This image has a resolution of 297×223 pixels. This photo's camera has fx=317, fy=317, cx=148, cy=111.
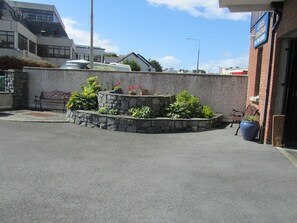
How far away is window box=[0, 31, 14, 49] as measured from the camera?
1571 inches

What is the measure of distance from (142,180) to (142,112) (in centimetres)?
496

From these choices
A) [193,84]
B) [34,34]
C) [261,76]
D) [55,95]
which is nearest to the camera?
[261,76]

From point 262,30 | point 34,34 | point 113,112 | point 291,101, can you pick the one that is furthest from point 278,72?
point 34,34

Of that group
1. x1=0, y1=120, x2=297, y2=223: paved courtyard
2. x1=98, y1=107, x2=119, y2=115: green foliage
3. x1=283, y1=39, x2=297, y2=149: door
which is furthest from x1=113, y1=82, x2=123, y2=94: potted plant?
x1=283, y1=39, x2=297, y2=149: door

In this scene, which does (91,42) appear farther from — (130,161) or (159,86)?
(130,161)

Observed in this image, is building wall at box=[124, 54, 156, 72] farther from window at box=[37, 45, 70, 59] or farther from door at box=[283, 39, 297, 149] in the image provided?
door at box=[283, 39, 297, 149]

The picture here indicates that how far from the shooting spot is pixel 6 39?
4006 cm

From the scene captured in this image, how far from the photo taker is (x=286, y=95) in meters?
8.27

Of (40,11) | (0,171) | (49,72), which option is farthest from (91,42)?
(40,11)

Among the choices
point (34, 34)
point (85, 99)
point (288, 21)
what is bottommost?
point (85, 99)

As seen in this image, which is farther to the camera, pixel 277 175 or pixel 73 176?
pixel 277 175

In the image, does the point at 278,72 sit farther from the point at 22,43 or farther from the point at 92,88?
the point at 22,43

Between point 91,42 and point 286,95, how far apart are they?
15929 mm

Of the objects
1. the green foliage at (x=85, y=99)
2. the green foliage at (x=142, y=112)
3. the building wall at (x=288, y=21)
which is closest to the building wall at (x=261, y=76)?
the building wall at (x=288, y=21)
